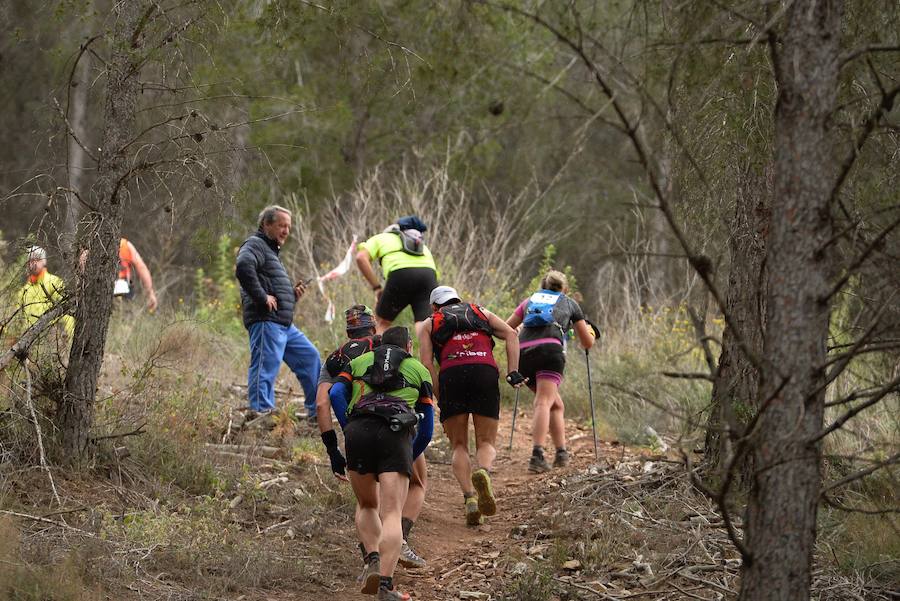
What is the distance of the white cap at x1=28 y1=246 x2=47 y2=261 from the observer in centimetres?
678

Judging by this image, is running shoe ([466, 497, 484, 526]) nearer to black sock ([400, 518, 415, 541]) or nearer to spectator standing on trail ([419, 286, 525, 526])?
spectator standing on trail ([419, 286, 525, 526])

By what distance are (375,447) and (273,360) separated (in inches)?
145

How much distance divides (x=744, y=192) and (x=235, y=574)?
4.11 m

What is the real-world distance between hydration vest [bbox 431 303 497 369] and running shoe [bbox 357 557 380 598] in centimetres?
207

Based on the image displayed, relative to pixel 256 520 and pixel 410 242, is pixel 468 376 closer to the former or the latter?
pixel 256 520

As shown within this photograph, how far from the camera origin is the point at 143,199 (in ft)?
23.8

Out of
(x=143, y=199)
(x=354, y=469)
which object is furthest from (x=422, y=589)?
(x=143, y=199)

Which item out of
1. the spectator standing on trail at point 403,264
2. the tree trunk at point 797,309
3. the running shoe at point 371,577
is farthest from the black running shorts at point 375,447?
the spectator standing on trail at point 403,264

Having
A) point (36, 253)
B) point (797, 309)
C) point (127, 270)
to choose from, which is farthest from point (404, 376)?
point (127, 270)

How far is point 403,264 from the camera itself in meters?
11.1

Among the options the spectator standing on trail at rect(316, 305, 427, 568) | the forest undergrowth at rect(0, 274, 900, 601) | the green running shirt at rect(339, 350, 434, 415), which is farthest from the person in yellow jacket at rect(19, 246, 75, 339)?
the green running shirt at rect(339, 350, 434, 415)

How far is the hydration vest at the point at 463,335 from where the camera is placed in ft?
26.6

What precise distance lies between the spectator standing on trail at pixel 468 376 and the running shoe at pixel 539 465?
167 cm

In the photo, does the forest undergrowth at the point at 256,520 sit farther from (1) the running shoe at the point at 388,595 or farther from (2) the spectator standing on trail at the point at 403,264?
(2) the spectator standing on trail at the point at 403,264
